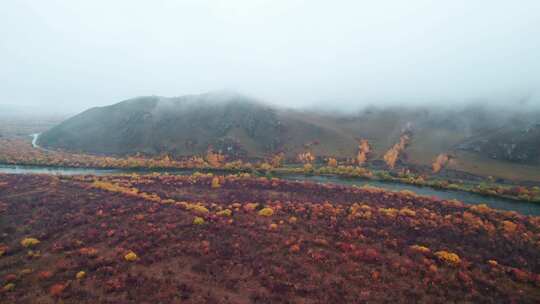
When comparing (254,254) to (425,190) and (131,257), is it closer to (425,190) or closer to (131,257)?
(131,257)

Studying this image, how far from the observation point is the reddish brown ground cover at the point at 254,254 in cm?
2819

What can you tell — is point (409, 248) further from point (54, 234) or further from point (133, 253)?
point (54, 234)

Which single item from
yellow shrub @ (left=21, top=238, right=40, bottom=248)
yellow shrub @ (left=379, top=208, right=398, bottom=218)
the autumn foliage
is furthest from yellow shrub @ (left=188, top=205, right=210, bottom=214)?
the autumn foliage

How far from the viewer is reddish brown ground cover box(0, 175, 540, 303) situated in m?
28.2

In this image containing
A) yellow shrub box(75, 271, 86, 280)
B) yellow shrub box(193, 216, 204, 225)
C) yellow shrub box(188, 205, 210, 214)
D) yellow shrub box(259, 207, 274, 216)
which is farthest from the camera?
yellow shrub box(188, 205, 210, 214)

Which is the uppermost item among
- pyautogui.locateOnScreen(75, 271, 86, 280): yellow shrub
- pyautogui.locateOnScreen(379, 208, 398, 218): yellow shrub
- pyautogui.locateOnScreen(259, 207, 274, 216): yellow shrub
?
pyautogui.locateOnScreen(75, 271, 86, 280): yellow shrub

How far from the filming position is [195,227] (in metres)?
47.0

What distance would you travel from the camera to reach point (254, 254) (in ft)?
120

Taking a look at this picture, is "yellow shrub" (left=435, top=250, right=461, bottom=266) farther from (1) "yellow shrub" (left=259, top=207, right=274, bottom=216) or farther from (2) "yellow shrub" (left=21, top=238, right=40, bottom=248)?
(2) "yellow shrub" (left=21, top=238, right=40, bottom=248)

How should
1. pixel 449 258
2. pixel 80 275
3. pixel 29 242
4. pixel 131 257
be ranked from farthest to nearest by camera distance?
pixel 29 242
pixel 449 258
pixel 131 257
pixel 80 275

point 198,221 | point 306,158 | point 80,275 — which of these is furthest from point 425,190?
point 80,275

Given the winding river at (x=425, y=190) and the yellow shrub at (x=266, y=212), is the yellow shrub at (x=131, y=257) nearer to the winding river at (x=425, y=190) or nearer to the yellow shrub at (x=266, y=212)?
the yellow shrub at (x=266, y=212)

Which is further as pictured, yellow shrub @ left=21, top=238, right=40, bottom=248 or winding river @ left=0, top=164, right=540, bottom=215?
winding river @ left=0, top=164, right=540, bottom=215

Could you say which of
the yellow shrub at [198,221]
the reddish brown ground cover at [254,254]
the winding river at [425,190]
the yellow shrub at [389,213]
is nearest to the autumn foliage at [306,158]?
the winding river at [425,190]
